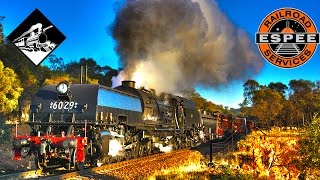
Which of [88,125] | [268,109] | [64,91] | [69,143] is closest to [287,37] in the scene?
[69,143]

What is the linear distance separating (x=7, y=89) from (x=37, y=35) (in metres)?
15.6

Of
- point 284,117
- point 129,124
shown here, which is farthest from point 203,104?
point 129,124

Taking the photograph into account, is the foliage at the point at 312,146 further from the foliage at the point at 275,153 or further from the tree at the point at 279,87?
the tree at the point at 279,87

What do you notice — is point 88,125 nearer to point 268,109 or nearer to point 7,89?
point 7,89

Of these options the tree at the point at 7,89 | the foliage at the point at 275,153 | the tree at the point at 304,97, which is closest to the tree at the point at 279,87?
the tree at the point at 304,97

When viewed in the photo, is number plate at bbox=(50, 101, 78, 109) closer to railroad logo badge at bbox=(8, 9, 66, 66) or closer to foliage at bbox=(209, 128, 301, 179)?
railroad logo badge at bbox=(8, 9, 66, 66)

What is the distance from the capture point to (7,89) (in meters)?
31.6

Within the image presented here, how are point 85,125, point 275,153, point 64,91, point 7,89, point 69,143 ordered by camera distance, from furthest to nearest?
point 275,153 → point 7,89 → point 64,91 → point 85,125 → point 69,143

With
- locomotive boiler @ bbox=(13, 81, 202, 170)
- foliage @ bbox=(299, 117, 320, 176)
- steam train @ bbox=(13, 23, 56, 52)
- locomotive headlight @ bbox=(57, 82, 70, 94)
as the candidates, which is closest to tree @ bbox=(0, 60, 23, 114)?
locomotive boiler @ bbox=(13, 81, 202, 170)

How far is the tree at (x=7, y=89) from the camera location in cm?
3133

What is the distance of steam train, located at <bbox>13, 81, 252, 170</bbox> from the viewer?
1568 centimetres

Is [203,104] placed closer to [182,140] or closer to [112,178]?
[182,140]

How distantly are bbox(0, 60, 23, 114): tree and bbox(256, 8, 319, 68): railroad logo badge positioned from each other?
2417cm

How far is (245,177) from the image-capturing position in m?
17.3
